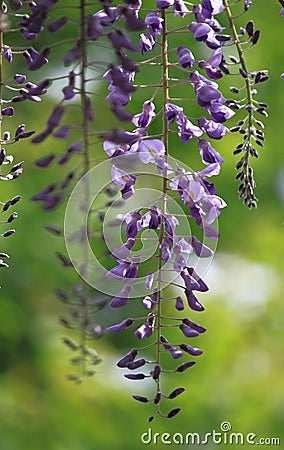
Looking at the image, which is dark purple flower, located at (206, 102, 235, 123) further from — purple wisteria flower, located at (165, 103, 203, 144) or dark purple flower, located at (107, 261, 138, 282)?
dark purple flower, located at (107, 261, 138, 282)

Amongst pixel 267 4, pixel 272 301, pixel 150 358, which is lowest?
pixel 150 358

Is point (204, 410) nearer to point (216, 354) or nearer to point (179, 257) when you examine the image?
point (216, 354)

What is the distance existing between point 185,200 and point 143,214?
61 millimetres

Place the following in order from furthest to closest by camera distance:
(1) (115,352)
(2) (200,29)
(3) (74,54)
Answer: (1) (115,352)
(2) (200,29)
(3) (74,54)

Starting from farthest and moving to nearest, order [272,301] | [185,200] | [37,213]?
[272,301]
[37,213]
[185,200]

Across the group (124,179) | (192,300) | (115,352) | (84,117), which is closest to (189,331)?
(192,300)

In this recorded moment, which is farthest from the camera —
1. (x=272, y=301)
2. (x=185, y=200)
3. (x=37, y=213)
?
(x=272, y=301)

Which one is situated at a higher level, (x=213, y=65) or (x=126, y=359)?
(x=213, y=65)

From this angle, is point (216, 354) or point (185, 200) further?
point (216, 354)

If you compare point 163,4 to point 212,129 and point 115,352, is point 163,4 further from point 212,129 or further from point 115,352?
point 115,352

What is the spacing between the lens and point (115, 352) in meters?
2.16

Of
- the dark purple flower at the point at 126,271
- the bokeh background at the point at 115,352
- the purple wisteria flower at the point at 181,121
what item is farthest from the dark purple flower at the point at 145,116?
the bokeh background at the point at 115,352

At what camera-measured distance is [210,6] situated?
674 millimetres

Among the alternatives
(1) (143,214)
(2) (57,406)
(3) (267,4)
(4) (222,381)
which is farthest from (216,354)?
(1) (143,214)
